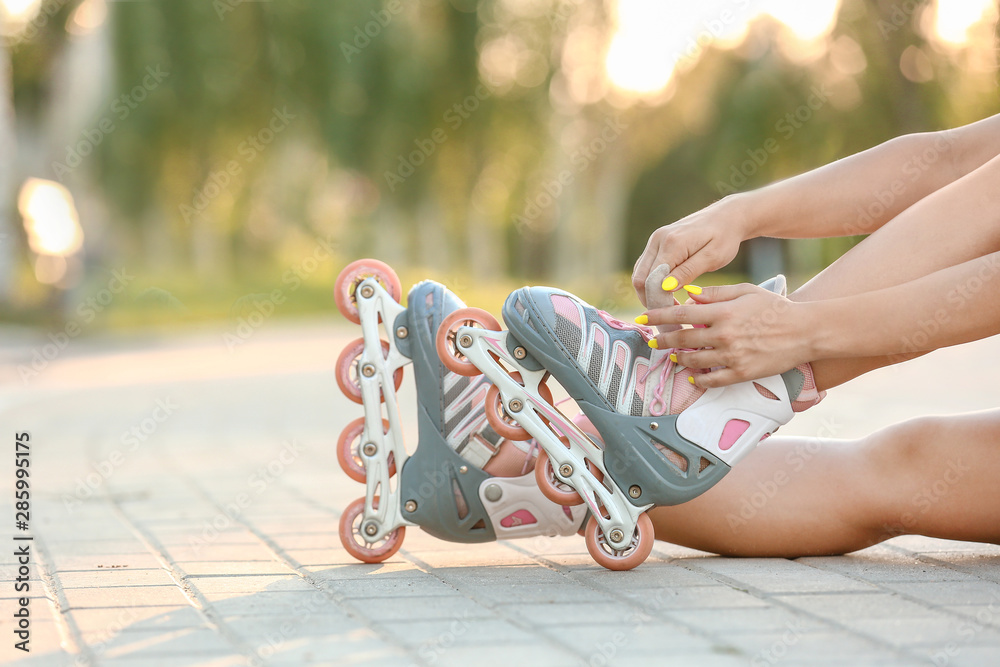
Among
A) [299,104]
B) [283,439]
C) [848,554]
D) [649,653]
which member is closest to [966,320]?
[848,554]

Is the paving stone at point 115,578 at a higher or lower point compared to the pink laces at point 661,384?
lower

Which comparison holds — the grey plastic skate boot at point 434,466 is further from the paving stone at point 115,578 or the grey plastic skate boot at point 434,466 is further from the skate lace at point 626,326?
the paving stone at point 115,578

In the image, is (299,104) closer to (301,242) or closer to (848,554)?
(848,554)

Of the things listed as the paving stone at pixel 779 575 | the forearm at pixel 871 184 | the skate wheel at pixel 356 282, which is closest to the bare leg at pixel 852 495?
the paving stone at pixel 779 575

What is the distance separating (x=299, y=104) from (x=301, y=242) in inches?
738

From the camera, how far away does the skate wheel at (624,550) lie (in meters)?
1.76

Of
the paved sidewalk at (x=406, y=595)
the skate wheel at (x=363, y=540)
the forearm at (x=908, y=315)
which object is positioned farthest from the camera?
the skate wheel at (x=363, y=540)

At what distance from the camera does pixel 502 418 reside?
5.78 feet

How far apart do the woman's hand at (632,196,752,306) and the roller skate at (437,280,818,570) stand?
0.10 m

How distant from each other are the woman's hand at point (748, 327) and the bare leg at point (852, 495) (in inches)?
12.8

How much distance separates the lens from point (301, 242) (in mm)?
35062

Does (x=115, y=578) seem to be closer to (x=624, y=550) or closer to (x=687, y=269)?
(x=624, y=550)

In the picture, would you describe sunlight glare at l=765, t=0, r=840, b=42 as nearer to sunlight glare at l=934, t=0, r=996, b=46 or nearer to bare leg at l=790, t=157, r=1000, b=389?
sunlight glare at l=934, t=0, r=996, b=46

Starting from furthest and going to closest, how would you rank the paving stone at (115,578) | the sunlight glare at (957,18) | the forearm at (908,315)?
the sunlight glare at (957,18) → the paving stone at (115,578) → the forearm at (908,315)
